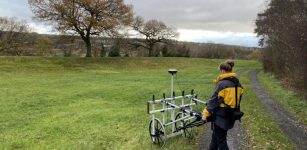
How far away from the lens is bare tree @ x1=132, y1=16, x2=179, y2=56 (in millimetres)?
66688

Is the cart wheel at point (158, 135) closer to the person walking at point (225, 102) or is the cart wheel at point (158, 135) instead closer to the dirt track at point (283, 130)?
the dirt track at point (283, 130)

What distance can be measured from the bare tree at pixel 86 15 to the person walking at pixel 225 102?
117 feet

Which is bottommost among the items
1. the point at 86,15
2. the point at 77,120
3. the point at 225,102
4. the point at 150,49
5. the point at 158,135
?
the point at 77,120

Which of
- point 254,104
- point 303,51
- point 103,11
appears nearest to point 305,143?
point 254,104

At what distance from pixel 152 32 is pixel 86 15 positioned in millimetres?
26921

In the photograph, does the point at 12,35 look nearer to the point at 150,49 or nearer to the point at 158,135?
the point at 150,49

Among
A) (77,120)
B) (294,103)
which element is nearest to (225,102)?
(77,120)

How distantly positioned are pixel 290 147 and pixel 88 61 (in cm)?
3666

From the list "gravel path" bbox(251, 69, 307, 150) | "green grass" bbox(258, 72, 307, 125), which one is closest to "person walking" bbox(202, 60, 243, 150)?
"gravel path" bbox(251, 69, 307, 150)

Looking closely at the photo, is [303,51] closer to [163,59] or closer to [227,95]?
[227,95]

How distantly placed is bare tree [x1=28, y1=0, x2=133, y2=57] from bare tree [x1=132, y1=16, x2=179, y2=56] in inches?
909

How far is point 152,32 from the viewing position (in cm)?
6662

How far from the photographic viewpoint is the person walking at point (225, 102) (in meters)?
6.03

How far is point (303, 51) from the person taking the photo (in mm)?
15875
